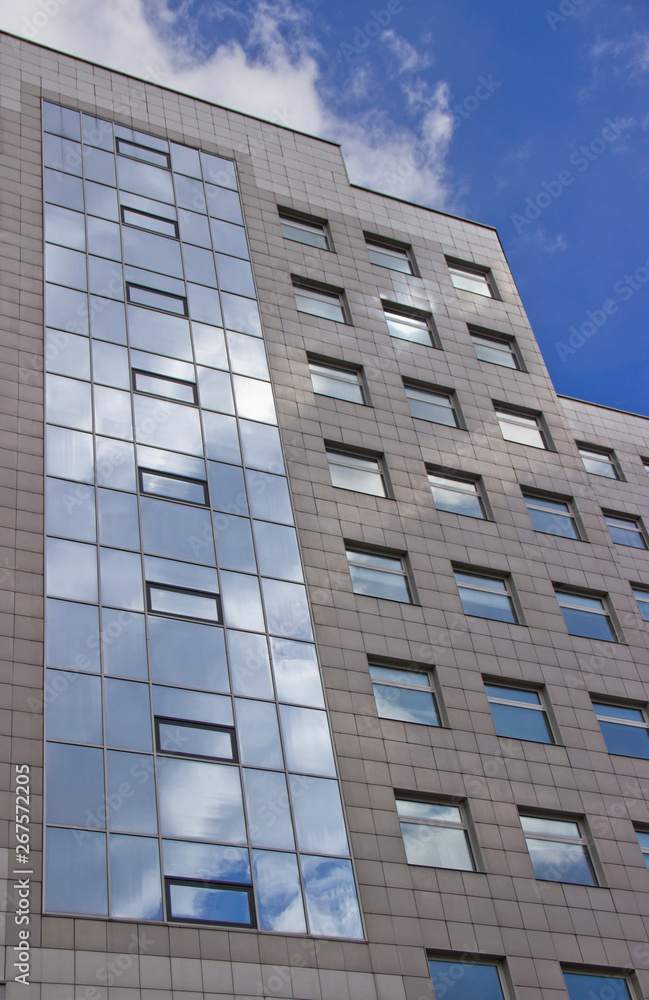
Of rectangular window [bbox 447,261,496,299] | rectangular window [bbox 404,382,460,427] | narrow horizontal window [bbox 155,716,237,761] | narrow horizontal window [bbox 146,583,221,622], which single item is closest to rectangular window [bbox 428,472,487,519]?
rectangular window [bbox 404,382,460,427]

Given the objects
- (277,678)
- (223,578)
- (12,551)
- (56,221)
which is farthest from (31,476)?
(56,221)

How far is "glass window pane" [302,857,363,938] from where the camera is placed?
68.8 feet

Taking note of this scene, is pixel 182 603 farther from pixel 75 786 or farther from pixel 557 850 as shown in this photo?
pixel 557 850

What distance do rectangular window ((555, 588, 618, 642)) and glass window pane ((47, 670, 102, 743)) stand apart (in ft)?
49.2

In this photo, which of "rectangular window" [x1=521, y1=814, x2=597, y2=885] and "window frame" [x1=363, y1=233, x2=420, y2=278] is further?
"window frame" [x1=363, y1=233, x2=420, y2=278]

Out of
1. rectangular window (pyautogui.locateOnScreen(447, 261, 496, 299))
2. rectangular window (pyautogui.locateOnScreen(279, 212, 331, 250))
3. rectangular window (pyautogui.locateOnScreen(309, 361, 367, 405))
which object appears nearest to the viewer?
rectangular window (pyautogui.locateOnScreen(309, 361, 367, 405))

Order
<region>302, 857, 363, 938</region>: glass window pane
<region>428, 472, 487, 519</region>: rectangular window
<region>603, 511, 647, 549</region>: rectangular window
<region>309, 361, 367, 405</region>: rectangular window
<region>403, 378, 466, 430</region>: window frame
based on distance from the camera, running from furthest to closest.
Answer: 1. <region>603, 511, 647, 549</region>: rectangular window
2. <region>403, 378, 466, 430</region>: window frame
3. <region>309, 361, 367, 405</region>: rectangular window
4. <region>428, 472, 487, 519</region>: rectangular window
5. <region>302, 857, 363, 938</region>: glass window pane

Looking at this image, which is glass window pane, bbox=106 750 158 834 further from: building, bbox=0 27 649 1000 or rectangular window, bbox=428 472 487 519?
rectangular window, bbox=428 472 487 519

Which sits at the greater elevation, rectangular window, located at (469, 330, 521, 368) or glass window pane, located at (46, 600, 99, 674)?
rectangular window, located at (469, 330, 521, 368)

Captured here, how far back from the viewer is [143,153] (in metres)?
36.7

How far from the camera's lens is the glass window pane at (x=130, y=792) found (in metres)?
20.4

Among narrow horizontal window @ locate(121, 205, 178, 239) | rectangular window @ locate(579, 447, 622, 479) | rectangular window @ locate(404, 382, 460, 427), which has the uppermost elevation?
narrow horizontal window @ locate(121, 205, 178, 239)

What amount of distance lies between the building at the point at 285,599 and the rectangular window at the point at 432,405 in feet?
0.48

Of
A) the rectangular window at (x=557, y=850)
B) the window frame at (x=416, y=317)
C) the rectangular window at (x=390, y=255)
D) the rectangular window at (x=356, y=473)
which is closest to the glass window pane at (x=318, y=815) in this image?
the rectangular window at (x=557, y=850)
